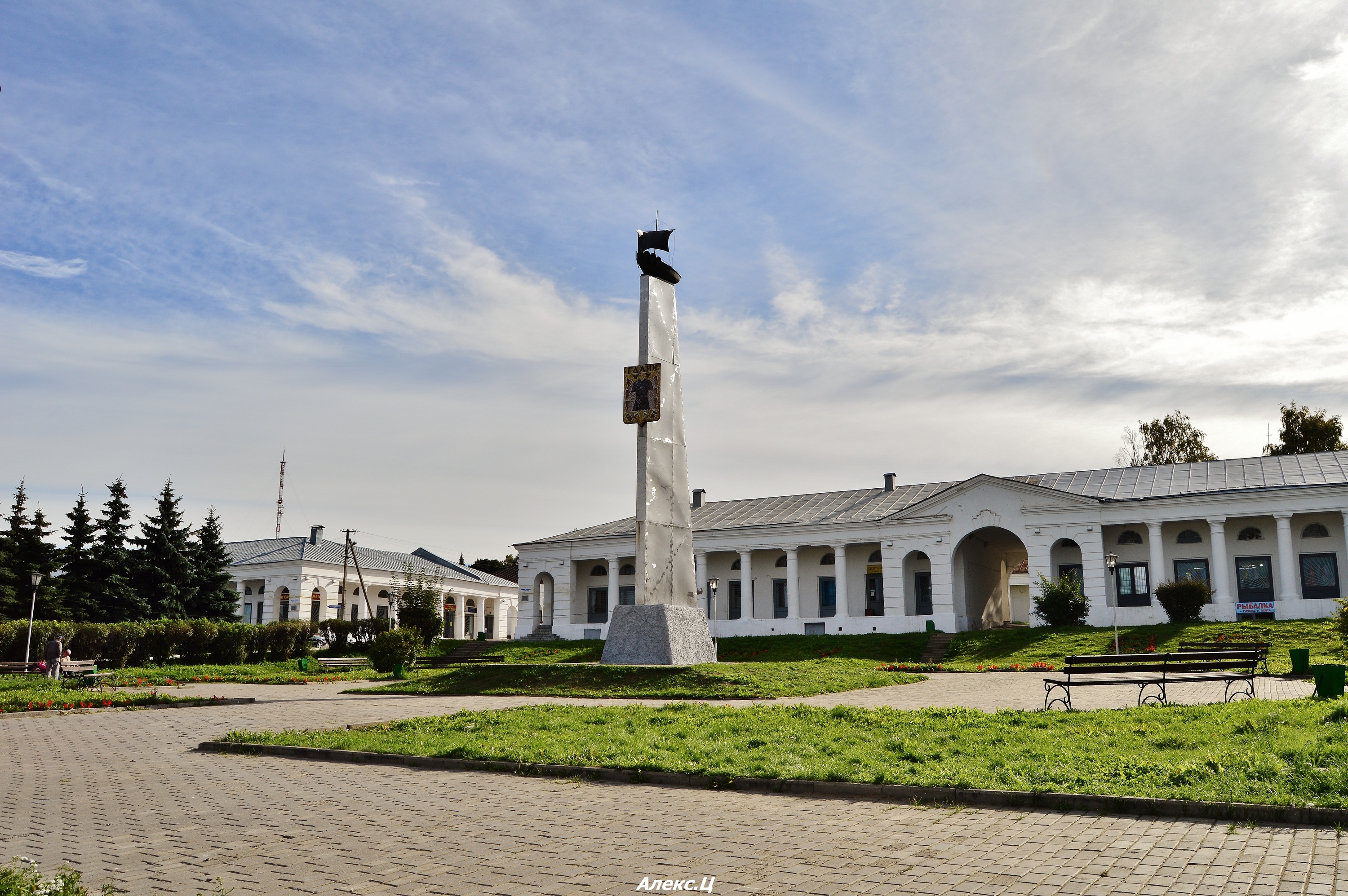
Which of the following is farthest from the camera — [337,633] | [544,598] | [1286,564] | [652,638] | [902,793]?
[544,598]

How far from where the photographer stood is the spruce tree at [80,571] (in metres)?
42.4

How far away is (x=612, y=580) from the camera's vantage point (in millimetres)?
48875

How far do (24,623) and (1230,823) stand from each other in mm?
36130

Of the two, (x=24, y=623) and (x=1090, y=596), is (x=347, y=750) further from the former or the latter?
(x=1090, y=596)

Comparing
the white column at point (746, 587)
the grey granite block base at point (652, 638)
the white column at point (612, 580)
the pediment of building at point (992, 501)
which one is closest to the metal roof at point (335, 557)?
the white column at point (612, 580)

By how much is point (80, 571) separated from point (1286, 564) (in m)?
51.1

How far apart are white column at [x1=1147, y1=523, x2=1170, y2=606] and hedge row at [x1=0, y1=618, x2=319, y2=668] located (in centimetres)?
3476

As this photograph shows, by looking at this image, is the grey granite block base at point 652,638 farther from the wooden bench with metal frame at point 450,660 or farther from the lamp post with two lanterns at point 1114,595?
the wooden bench with metal frame at point 450,660

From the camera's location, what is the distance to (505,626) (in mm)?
73062

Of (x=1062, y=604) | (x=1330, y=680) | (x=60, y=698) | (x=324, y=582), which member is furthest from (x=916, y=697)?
(x=324, y=582)

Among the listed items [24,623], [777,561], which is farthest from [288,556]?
[777,561]

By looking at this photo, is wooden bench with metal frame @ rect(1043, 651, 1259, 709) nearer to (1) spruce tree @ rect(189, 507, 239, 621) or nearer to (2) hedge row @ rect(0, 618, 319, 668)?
(2) hedge row @ rect(0, 618, 319, 668)

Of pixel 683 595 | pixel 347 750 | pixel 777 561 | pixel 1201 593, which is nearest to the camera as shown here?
pixel 347 750

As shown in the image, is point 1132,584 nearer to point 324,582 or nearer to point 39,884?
point 39,884
